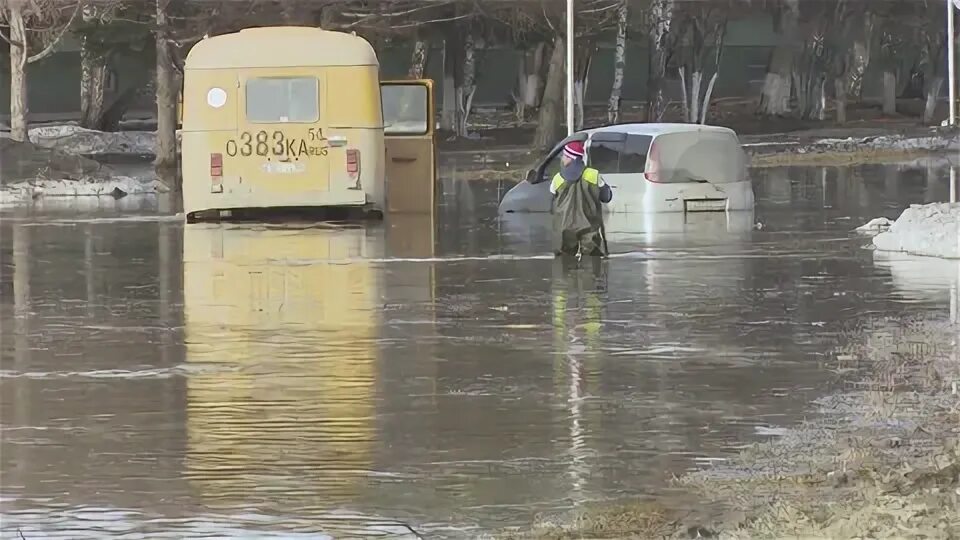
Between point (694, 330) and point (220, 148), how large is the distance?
11.8 meters

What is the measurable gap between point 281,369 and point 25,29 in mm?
32360

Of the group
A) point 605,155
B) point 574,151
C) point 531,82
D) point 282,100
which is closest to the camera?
point 574,151

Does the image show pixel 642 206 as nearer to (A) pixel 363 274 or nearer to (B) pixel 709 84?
(A) pixel 363 274

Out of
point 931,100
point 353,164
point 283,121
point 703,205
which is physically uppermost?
point 931,100

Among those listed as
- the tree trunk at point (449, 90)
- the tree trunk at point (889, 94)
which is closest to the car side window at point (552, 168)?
the tree trunk at point (449, 90)

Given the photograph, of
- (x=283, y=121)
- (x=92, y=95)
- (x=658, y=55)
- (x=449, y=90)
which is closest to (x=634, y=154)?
(x=283, y=121)

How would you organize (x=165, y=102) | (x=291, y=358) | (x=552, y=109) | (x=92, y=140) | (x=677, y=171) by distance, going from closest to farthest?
(x=291, y=358) → (x=677, y=171) → (x=165, y=102) → (x=552, y=109) → (x=92, y=140)

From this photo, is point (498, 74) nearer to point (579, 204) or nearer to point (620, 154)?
point (620, 154)

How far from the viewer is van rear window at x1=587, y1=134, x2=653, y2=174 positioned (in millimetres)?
26531

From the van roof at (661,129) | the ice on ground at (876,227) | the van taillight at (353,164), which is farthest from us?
the van roof at (661,129)

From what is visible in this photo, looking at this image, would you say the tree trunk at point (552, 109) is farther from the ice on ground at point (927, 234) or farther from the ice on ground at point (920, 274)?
the ice on ground at point (920, 274)

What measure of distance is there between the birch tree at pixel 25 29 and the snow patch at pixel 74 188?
4707 millimetres

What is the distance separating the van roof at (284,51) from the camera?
2355 centimetres

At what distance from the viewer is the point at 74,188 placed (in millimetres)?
35344
